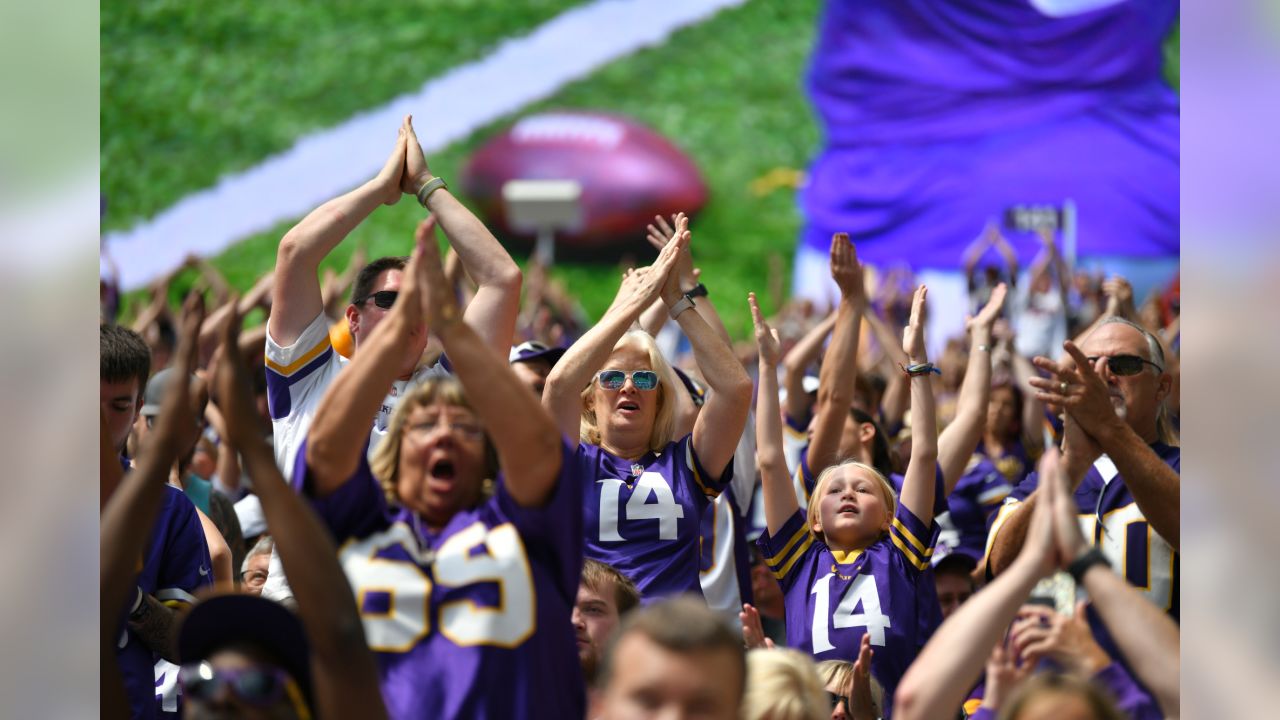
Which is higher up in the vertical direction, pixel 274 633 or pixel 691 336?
pixel 691 336

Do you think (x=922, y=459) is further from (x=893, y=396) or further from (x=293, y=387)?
(x=893, y=396)

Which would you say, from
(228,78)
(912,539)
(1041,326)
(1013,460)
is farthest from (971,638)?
(228,78)

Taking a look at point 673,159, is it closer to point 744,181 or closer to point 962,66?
point 744,181

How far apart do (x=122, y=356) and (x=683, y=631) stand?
162cm

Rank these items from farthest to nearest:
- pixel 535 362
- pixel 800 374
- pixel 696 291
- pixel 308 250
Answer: pixel 800 374 → pixel 535 362 → pixel 696 291 → pixel 308 250

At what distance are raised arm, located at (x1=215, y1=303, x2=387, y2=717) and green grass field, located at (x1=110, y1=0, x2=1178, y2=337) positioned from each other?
53.5 ft

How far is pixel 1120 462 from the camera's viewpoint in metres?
3.11

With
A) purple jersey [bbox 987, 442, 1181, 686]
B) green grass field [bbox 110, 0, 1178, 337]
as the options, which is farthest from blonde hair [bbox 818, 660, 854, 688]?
green grass field [bbox 110, 0, 1178, 337]

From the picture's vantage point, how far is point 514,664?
8.10 ft

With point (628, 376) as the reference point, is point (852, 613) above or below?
below
